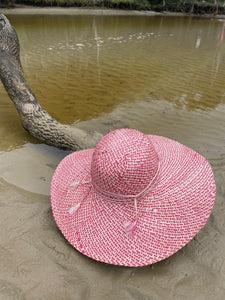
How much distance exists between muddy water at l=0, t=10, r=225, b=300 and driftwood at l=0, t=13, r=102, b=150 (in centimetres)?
18

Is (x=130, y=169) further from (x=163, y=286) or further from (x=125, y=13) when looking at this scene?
(x=125, y=13)

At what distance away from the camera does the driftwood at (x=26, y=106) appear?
2.57 m

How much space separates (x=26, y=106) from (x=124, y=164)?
1.94m

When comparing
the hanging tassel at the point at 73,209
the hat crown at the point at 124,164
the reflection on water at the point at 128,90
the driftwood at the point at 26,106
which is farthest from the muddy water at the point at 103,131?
the hat crown at the point at 124,164

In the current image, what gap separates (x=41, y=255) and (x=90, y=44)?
8004mm

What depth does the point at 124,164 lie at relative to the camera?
1.21 m

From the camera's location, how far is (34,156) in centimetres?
253

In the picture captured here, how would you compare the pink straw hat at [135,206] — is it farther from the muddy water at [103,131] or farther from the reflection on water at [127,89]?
the reflection on water at [127,89]

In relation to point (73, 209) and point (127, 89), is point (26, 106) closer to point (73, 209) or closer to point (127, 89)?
point (73, 209)

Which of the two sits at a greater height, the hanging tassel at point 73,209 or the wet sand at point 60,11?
the wet sand at point 60,11

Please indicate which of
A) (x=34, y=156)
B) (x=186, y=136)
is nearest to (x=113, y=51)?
(x=186, y=136)

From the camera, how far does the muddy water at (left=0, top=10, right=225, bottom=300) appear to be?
1.31 meters

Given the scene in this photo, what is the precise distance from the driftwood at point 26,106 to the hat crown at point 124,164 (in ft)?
4.12

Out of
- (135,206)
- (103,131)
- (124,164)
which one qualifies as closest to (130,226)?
(135,206)
